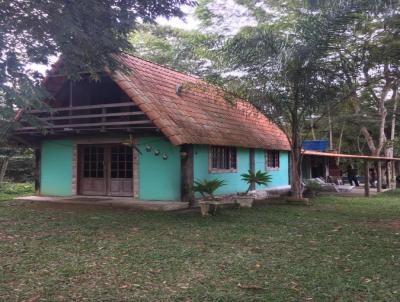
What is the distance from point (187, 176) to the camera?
12.7m

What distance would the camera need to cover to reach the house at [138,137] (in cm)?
1263

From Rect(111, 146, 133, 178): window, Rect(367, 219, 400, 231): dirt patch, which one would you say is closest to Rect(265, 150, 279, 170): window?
→ Rect(111, 146, 133, 178): window

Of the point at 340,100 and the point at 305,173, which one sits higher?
the point at 340,100

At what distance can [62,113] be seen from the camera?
1459 centimetres

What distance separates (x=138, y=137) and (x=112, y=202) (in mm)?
2253

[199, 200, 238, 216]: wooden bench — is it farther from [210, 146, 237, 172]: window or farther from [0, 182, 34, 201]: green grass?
[0, 182, 34, 201]: green grass

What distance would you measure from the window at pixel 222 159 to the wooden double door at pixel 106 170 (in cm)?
273

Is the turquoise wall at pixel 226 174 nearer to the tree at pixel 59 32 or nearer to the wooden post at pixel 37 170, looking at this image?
the wooden post at pixel 37 170

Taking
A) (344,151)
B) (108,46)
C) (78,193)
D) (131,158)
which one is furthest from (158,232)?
(344,151)

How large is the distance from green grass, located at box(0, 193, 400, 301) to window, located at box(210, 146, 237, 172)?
366 centimetres

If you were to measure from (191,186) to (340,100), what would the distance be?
5392 mm

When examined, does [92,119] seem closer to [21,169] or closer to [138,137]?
[138,137]

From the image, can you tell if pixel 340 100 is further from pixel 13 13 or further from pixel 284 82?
pixel 13 13

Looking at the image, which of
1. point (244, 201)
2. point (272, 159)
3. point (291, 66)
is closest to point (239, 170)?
point (244, 201)
